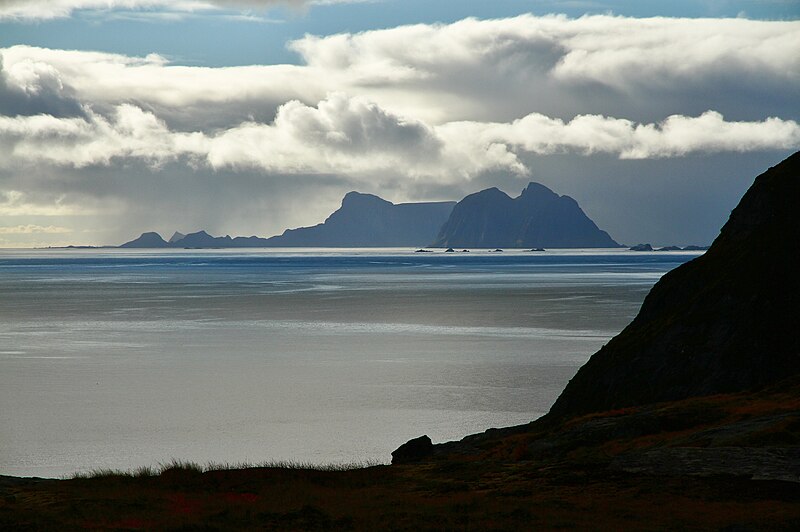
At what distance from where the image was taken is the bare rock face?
39562mm

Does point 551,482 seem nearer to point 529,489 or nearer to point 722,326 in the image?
point 529,489

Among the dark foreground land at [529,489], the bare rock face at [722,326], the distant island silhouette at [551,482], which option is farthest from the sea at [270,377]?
the dark foreground land at [529,489]

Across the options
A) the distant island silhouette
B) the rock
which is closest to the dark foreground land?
the distant island silhouette

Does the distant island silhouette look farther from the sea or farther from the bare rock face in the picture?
the sea

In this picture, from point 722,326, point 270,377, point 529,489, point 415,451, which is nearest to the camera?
point 529,489

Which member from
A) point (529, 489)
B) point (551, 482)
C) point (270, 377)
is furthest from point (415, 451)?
point (270, 377)

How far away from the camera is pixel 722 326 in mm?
41594

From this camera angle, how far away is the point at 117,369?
219 ft

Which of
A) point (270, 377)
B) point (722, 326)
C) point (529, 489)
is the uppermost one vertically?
point (722, 326)

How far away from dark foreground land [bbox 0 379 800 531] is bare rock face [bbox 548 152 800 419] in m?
9.92

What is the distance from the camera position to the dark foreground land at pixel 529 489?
19.2 metres

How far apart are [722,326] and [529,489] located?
22.2 m

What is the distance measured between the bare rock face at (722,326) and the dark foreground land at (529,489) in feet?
32.5

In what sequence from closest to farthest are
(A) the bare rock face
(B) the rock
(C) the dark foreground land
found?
(C) the dark foreground land → (B) the rock → (A) the bare rock face
